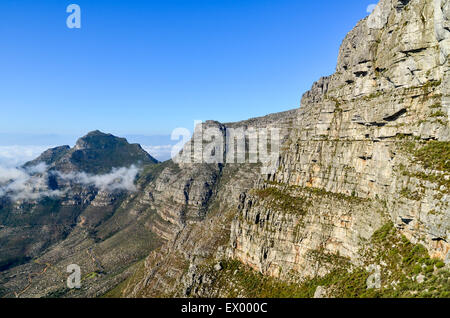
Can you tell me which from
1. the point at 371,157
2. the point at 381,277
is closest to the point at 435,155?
the point at 371,157

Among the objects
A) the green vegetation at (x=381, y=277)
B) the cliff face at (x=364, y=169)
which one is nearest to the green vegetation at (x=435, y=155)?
the cliff face at (x=364, y=169)

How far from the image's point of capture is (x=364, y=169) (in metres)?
60.1

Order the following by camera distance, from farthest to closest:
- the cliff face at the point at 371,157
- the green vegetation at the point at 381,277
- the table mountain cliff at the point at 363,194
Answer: the cliff face at the point at 371,157
the table mountain cliff at the point at 363,194
the green vegetation at the point at 381,277

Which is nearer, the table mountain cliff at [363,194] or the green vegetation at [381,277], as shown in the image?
the green vegetation at [381,277]

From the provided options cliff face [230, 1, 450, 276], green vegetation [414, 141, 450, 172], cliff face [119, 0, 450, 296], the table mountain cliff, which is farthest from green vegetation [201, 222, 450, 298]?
green vegetation [414, 141, 450, 172]

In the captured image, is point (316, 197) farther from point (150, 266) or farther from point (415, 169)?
point (150, 266)

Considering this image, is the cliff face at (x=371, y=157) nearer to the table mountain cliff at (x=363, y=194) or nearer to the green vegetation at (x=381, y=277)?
the table mountain cliff at (x=363, y=194)

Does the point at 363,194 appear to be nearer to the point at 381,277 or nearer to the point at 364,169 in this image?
the point at 364,169

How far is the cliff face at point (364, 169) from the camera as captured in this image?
141ft

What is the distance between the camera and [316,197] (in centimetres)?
6912

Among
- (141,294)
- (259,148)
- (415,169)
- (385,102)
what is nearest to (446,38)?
(385,102)

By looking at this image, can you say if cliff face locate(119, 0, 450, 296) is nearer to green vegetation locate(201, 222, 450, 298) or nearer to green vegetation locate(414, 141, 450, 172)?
A: green vegetation locate(414, 141, 450, 172)

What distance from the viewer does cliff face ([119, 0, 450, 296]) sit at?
141ft
